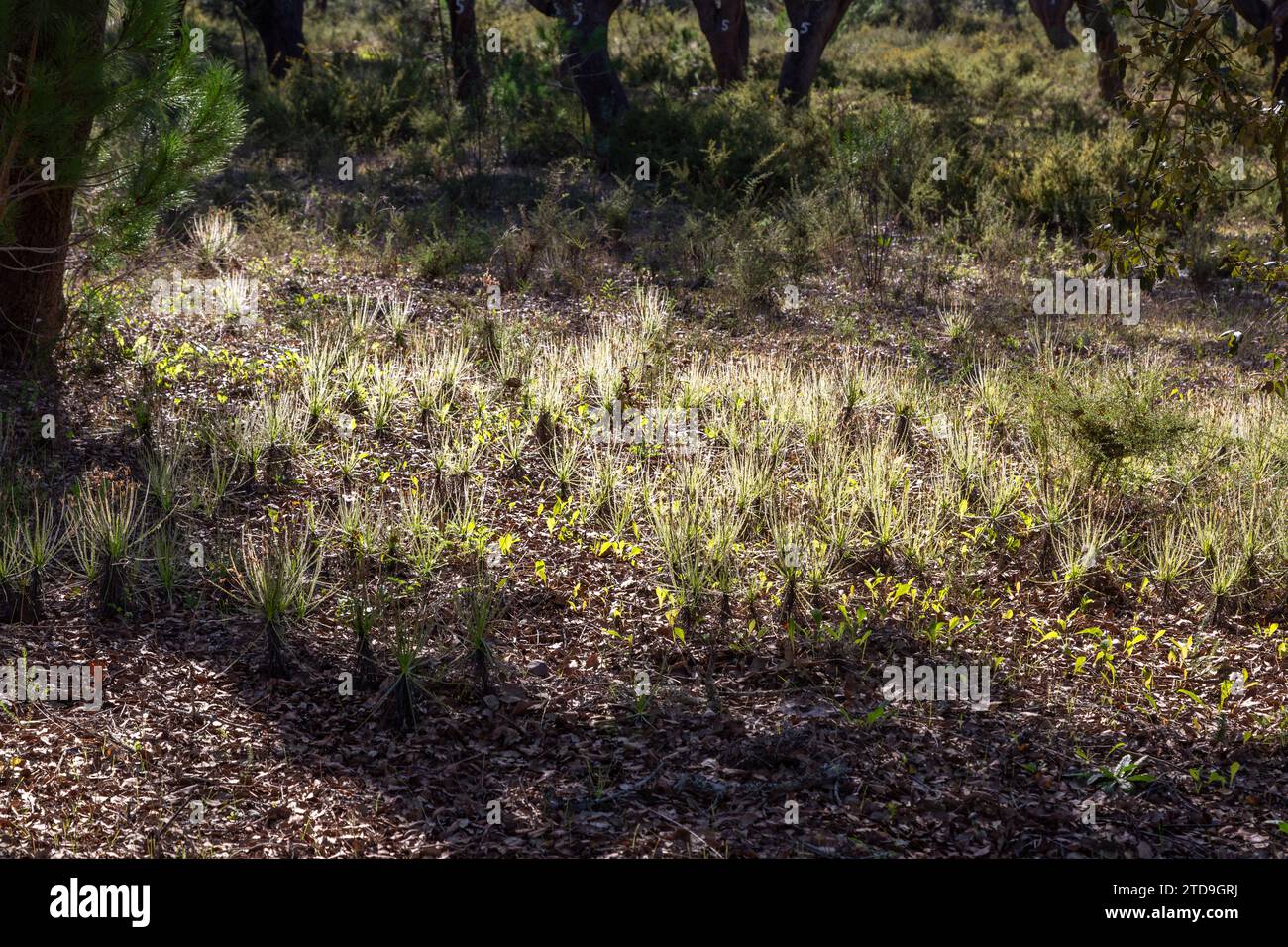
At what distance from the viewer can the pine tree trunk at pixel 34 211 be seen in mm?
5219

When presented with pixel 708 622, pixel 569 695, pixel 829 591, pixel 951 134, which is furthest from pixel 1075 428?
A: pixel 951 134

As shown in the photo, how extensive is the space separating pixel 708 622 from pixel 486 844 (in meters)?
1.57

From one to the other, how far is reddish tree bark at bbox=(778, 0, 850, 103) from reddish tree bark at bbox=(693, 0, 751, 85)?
1.70 m

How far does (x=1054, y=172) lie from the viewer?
38.3 ft

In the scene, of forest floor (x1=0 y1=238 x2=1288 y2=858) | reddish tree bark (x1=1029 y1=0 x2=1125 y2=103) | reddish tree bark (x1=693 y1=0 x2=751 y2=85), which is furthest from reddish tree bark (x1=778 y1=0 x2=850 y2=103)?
forest floor (x1=0 y1=238 x2=1288 y2=858)

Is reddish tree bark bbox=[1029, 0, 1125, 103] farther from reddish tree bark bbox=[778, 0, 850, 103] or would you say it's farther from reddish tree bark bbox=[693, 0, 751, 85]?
reddish tree bark bbox=[693, 0, 751, 85]

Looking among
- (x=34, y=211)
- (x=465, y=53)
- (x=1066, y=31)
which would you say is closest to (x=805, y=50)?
(x=465, y=53)

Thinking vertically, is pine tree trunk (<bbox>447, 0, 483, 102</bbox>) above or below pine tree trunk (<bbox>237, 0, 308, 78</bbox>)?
below

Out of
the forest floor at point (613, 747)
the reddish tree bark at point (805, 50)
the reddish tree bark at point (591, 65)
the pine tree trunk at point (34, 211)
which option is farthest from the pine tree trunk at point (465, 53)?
the forest floor at point (613, 747)

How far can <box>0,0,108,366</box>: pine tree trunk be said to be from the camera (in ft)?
17.1

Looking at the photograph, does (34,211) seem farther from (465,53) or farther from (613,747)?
(465,53)

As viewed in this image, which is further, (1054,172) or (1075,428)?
(1054,172)

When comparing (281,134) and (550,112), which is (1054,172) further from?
(281,134)

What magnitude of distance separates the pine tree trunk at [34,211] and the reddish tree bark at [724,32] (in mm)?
12536
